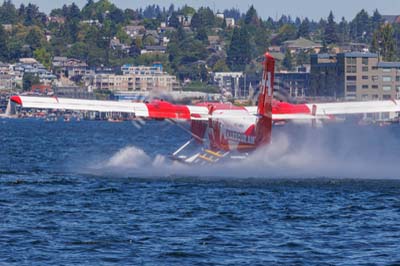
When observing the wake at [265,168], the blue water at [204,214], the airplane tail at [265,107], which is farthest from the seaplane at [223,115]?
the blue water at [204,214]

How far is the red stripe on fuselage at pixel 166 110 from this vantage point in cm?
5606

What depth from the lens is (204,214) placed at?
3934 centimetres

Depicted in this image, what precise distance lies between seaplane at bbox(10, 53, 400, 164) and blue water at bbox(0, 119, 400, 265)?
4.08 feet

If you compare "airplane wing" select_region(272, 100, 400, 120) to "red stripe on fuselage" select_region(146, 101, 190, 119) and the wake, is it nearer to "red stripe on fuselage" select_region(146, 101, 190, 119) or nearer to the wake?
the wake

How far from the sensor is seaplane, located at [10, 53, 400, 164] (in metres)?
54.2

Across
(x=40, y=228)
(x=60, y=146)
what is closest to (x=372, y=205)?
Answer: (x=40, y=228)

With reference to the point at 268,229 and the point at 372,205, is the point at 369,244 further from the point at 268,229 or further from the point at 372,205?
the point at 372,205

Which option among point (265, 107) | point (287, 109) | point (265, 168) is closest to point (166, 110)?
point (265, 107)

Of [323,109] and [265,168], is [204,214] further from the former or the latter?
[323,109]

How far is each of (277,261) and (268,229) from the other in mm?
4739

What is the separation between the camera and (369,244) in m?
33.5

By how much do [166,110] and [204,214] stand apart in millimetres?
17824

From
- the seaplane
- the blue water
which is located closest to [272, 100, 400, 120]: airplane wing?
the seaplane

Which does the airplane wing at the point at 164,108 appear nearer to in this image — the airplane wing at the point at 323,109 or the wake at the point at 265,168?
the airplane wing at the point at 323,109
